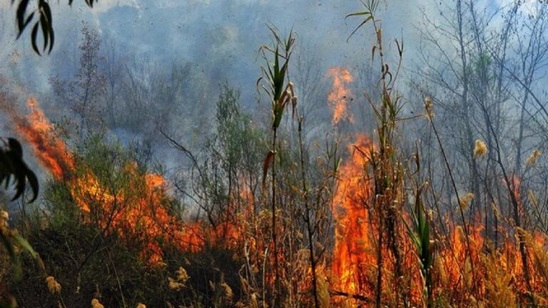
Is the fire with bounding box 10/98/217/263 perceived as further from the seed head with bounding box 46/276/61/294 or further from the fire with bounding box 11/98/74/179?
the seed head with bounding box 46/276/61/294

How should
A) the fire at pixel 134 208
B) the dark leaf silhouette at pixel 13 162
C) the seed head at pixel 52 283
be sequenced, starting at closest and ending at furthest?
the dark leaf silhouette at pixel 13 162, the seed head at pixel 52 283, the fire at pixel 134 208

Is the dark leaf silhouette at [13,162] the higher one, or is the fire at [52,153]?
the fire at [52,153]

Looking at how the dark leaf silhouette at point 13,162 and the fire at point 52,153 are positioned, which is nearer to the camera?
the dark leaf silhouette at point 13,162

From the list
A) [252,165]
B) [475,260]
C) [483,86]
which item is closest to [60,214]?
[252,165]

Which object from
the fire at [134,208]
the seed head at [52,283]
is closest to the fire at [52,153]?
the fire at [134,208]

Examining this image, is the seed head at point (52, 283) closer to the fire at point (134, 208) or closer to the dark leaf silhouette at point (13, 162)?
the dark leaf silhouette at point (13, 162)

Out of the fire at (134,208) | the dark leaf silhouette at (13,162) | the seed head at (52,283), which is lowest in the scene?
the dark leaf silhouette at (13,162)

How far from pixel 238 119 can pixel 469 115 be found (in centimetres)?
941

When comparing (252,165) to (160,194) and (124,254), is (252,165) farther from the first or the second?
(124,254)

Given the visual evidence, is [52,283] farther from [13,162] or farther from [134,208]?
[134,208]

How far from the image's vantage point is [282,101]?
2219 millimetres

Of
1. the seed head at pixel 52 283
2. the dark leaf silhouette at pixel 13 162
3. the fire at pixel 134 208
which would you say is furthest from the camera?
the fire at pixel 134 208

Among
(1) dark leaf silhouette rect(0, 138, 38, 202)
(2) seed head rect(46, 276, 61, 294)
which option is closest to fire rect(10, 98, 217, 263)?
(2) seed head rect(46, 276, 61, 294)

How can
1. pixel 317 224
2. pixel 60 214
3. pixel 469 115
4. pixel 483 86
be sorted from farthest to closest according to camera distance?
pixel 469 115 < pixel 483 86 < pixel 60 214 < pixel 317 224
